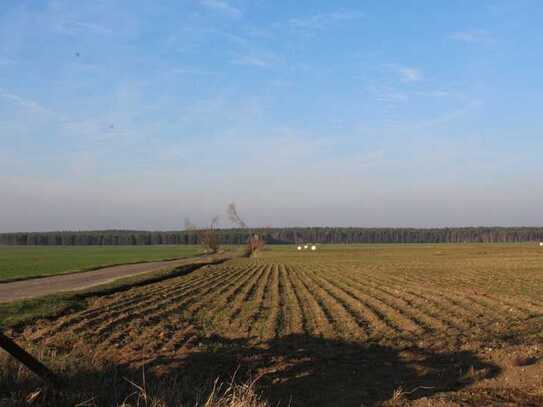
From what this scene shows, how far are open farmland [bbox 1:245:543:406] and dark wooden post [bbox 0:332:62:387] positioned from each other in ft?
1.23

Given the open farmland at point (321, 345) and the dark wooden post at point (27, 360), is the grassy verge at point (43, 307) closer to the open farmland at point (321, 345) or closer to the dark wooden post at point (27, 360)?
the open farmland at point (321, 345)

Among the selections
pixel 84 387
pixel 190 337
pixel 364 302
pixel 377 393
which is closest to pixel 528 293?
pixel 364 302

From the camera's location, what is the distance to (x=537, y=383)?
27.8 ft

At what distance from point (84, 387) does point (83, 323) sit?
27.9 ft

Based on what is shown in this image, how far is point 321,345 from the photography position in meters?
12.0

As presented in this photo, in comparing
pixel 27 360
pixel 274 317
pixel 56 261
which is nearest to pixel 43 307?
pixel 274 317

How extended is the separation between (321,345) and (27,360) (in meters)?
7.18

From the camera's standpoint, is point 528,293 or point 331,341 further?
point 528,293

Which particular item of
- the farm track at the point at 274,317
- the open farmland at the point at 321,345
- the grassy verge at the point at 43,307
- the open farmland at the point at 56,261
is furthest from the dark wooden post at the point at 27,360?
the open farmland at the point at 56,261

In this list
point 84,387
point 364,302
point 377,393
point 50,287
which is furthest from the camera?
point 50,287

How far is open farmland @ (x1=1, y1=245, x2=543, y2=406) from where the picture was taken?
820 cm

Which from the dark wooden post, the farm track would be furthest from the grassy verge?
the dark wooden post

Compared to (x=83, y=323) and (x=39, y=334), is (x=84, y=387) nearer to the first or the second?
(x=39, y=334)

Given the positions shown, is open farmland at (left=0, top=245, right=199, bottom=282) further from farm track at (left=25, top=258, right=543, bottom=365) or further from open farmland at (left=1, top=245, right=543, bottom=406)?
open farmland at (left=1, top=245, right=543, bottom=406)
